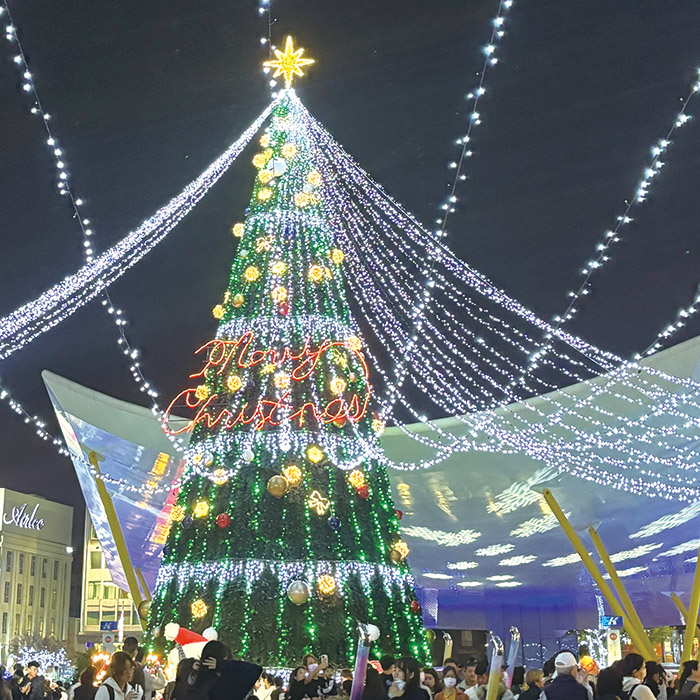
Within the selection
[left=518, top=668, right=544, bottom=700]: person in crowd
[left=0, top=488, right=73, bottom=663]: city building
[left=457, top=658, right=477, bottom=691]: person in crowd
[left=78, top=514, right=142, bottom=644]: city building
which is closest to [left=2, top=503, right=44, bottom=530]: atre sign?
[left=0, top=488, right=73, bottom=663]: city building

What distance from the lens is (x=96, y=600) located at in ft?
242

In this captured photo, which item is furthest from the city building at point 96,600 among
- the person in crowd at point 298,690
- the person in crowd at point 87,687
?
the person in crowd at point 87,687

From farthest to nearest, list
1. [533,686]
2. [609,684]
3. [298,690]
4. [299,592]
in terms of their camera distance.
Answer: [299,592], [298,690], [533,686], [609,684]

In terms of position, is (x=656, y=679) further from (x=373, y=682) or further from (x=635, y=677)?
(x=373, y=682)

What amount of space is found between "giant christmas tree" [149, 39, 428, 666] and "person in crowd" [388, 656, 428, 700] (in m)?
5.22

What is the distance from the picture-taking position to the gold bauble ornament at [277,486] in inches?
462

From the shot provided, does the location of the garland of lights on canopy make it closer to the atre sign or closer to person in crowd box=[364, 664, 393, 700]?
person in crowd box=[364, 664, 393, 700]

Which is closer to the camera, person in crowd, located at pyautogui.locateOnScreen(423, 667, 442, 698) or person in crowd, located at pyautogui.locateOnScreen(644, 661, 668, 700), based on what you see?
person in crowd, located at pyautogui.locateOnScreen(644, 661, 668, 700)

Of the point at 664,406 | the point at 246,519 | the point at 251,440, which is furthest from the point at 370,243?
the point at 664,406

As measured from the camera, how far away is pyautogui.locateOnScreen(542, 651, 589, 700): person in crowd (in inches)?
242

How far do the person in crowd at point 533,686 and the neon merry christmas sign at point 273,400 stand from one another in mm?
4482

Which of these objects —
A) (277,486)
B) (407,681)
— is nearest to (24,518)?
(277,486)

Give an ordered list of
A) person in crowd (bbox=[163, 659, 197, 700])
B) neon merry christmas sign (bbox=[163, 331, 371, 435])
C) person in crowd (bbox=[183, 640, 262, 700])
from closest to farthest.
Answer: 1. person in crowd (bbox=[183, 640, 262, 700])
2. person in crowd (bbox=[163, 659, 197, 700])
3. neon merry christmas sign (bbox=[163, 331, 371, 435])

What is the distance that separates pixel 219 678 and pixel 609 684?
2.22 m
